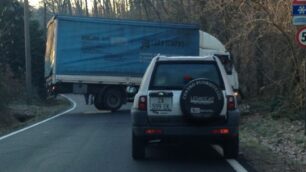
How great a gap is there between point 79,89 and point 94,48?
1.84 meters

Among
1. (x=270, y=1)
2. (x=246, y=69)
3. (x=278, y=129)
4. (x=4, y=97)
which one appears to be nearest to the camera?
(x=278, y=129)

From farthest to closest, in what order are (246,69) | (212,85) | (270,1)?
(246,69) → (270,1) → (212,85)

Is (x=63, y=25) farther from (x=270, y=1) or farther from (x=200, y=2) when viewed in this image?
(x=270, y=1)

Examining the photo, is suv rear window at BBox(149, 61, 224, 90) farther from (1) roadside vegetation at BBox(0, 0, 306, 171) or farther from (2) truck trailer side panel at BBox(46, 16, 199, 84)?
(2) truck trailer side panel at BBox(46, 16, 199, 84)

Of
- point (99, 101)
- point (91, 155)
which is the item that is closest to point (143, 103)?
point (91, 155)

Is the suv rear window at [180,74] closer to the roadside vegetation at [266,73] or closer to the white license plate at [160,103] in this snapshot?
the white license plate at [160,103]

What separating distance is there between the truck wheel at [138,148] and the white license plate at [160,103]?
0.76 meters

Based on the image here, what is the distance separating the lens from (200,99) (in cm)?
1041

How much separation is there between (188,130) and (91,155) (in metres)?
2.46

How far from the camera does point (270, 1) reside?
61.8 feet

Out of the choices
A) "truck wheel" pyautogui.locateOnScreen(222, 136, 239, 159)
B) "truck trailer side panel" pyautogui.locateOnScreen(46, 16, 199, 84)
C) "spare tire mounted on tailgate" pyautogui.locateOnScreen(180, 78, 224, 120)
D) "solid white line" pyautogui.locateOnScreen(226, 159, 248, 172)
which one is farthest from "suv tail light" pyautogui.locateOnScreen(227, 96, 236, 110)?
"truck trailer side panel" pyautogui.locateOnScreen(46, 16, 199, 84)

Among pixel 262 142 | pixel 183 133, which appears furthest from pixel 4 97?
pixel 183 133

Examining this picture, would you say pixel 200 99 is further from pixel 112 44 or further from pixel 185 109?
pixel 112 44

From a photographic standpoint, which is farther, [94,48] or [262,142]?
[94,48]
